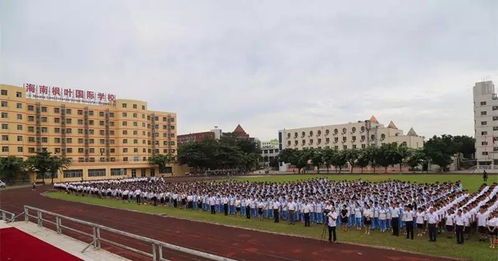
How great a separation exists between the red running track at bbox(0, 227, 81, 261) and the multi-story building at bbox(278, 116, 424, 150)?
75.6 metres

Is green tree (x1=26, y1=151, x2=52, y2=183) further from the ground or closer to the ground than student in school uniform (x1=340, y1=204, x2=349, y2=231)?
further from the ground

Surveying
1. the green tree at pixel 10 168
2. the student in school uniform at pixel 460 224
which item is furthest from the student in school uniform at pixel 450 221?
the green tree at pixel 10 168

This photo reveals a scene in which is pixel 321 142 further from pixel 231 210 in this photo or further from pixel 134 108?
pixel 231 210

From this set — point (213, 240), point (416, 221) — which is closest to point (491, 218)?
point (416, 221)

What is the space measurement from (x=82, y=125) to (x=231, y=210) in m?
54.3

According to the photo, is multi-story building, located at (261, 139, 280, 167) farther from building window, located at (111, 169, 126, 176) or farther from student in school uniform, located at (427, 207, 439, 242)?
student in school uniform, located at (427, 207, 439, 242)

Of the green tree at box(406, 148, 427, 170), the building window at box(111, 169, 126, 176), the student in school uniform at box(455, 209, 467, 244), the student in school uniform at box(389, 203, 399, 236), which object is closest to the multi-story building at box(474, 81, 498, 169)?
the green tree at box(406, 148, 427, 170)

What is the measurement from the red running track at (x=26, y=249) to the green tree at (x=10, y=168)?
4661cm

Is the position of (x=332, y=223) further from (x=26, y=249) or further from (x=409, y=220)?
(x=26, y=249)

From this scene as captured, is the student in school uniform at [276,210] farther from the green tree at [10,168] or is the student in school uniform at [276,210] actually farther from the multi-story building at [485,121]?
the multi-story building at [485,121]

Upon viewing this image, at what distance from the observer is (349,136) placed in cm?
8894

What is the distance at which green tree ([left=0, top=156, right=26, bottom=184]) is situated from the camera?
2087 inches

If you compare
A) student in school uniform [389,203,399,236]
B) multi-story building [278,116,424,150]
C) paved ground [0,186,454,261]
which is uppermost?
multi-story building [278,116,424,150]

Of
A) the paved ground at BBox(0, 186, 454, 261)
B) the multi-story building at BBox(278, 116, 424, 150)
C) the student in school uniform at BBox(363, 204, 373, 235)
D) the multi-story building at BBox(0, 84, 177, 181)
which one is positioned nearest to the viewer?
the paved ground at BBox(0, 186, 454, 261)
